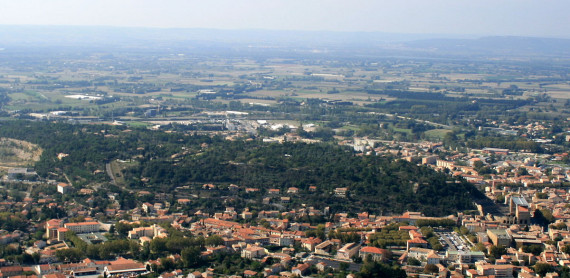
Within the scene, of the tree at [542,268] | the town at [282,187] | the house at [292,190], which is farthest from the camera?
the house at [292,190]

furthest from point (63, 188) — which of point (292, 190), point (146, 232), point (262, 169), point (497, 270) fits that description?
point (497, 270)

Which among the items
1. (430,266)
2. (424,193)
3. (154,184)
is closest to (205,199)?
(154,184)

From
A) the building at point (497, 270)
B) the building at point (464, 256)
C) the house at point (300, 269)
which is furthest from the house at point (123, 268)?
the building at point (497, 270)

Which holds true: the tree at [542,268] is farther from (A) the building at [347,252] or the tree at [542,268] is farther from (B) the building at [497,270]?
(A) the building at [347,252]

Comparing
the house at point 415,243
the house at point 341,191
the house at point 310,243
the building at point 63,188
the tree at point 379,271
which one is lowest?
the building at point 63,188

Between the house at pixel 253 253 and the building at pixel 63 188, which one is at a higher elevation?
the house at pixel 253 253

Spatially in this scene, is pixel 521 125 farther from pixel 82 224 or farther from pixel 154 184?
pixel 82 224

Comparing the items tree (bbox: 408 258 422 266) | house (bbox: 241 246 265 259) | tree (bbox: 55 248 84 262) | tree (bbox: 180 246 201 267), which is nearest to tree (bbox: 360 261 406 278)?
tree (bbox: 408 258 422 266)

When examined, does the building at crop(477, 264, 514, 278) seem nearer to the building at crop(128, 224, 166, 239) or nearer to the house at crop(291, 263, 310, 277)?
the house at crop(291, 263, 310, 277)

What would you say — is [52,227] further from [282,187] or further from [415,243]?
[415,243]

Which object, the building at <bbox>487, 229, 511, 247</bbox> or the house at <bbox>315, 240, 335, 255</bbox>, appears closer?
the house at <bbox>315, 240, 335, 255</bbox>

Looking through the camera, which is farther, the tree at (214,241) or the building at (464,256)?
the tree at (214,241)
